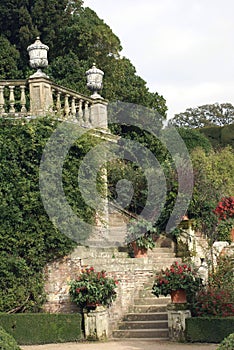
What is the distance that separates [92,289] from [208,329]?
1967mm

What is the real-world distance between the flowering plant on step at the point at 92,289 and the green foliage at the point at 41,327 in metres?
0.32

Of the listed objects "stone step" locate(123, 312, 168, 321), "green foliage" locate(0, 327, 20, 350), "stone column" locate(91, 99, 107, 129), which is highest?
"stone column" locate(91, 99, 107, 129)

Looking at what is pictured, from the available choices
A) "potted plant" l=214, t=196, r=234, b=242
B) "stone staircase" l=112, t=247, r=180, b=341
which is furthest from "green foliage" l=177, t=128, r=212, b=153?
"stone staircase" l=112, t=247, r=180, b=341

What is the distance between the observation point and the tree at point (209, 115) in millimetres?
45125

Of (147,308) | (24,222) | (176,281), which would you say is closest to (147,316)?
(147,308)

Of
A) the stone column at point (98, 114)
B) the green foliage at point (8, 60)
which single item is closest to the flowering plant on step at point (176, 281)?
the stone column at point (98, 114)

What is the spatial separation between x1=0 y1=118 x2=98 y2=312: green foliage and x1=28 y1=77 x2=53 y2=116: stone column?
0.22 meters

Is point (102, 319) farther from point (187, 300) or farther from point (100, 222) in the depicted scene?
point (100, 222)

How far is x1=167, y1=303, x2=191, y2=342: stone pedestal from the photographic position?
35.6 ft

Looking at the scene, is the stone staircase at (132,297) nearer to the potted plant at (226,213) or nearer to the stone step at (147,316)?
the stone step at (147,316)

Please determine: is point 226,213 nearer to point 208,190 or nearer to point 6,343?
point 208,190

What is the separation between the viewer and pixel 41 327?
10984mm

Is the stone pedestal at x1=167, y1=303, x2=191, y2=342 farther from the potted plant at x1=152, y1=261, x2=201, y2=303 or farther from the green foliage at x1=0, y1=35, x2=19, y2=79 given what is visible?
the green foliage at x1=0, y1=35, x2=19, y2=79

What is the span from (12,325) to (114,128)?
36.7 feet
